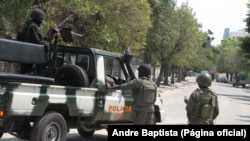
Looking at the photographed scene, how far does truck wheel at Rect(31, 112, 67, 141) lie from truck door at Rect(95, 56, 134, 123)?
0.87 metres

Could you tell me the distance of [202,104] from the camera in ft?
20.7

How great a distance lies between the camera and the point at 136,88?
752cm

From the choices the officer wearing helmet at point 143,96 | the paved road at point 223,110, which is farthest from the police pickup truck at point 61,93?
the paved road at point 223,110

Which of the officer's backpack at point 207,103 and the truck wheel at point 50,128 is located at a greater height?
the officer's backpack at point 207,103

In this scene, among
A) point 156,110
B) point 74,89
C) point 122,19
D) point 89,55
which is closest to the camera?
point 74,89

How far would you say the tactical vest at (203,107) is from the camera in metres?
6.32

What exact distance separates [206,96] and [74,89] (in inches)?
99.9

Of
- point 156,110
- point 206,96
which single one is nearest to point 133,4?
point 156,110

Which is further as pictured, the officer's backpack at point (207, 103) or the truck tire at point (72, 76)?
the truck tire at point (72, 76)

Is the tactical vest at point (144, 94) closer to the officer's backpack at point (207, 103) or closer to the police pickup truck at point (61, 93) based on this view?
the police pickup truck at point (61, 93)

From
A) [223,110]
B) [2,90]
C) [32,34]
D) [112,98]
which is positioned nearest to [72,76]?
[112,98]

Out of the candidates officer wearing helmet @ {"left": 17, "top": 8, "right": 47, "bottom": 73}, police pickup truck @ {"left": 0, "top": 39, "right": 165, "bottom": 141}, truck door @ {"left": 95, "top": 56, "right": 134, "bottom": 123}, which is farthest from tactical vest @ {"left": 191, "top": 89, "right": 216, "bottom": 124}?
officer wearing helmet @ {"left": 17, "top": 8, "right": 47, "bottom": 73}

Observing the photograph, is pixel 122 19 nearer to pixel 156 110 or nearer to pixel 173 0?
pixel 156 110

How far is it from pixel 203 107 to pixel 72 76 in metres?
3.08
